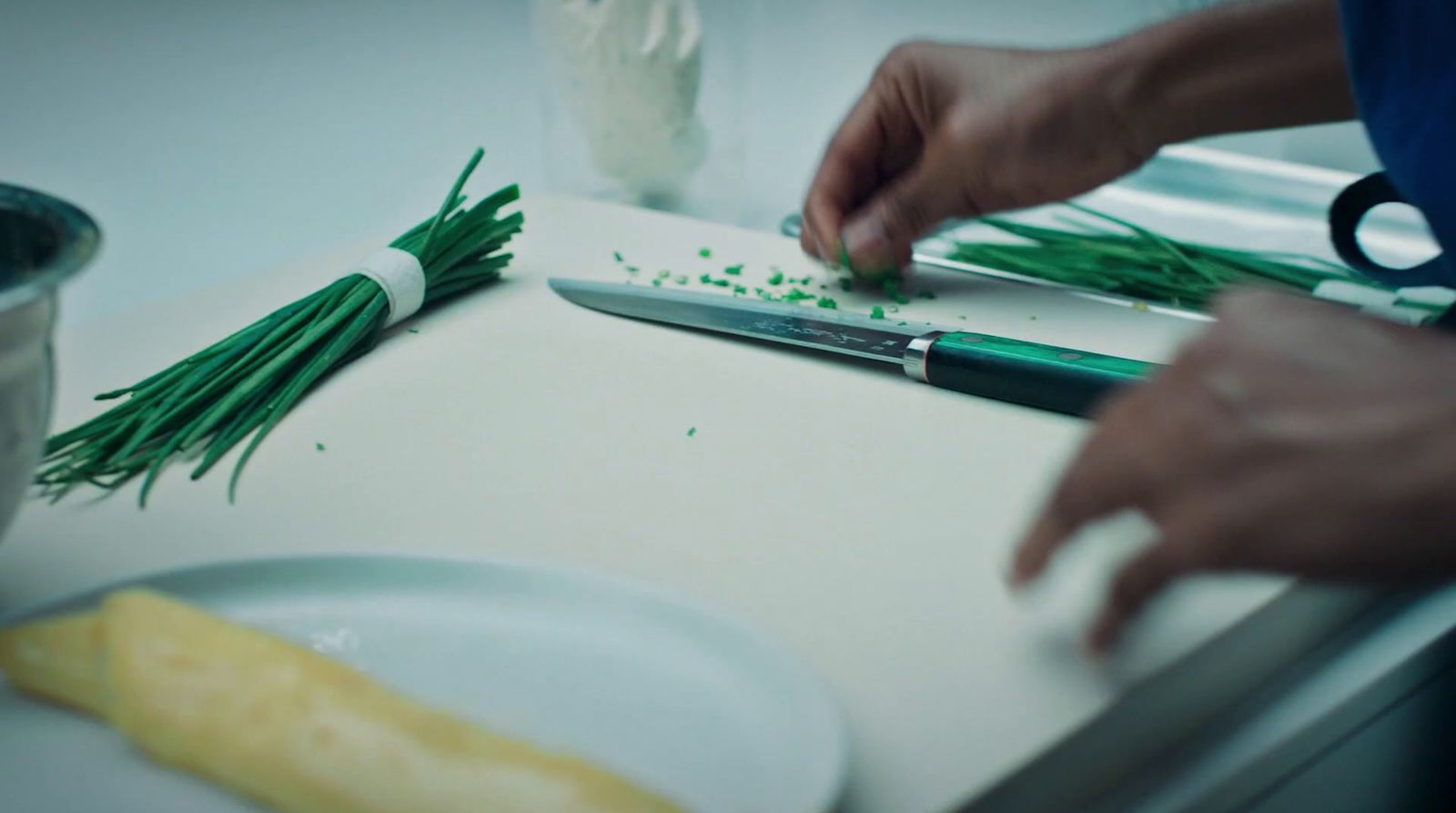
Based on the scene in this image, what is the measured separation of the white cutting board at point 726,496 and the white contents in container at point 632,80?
0.99 ft

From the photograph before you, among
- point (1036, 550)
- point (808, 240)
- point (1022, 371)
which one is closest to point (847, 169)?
point (808, 240)

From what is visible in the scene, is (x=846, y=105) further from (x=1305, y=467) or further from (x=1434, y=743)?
(x=1305, y=467)

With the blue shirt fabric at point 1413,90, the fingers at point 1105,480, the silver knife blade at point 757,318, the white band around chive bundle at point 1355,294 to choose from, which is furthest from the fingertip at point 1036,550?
the white band around chive bundle at point 1355,294

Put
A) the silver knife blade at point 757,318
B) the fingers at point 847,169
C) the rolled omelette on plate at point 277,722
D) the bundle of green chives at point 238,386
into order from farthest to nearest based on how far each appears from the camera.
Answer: the fingers at point 847,169 < the silver knife blade at point 757,318 < the bundle of green chives at point 238,386 < the rolled omelette on plate at point 277,722

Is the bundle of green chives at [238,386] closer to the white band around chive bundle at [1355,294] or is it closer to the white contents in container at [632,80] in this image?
the white contents in container at [632,80]

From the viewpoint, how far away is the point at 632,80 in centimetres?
124

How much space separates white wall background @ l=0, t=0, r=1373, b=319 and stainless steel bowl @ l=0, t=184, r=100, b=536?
61cm

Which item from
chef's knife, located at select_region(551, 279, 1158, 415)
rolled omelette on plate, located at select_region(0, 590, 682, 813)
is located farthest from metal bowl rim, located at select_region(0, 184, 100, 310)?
chef's knife, located at select_region(551, 279, 1158, 415)

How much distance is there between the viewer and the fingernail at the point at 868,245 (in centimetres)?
103

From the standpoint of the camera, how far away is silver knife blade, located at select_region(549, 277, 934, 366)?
0.87 m

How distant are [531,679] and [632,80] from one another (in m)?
0.77

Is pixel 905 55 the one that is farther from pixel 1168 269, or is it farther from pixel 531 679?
pixel 531 679

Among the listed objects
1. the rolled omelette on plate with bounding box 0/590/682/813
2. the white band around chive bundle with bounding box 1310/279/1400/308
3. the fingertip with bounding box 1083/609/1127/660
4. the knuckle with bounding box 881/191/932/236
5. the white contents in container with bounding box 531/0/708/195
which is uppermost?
the white contents in container with bounding box 531/0/708/195

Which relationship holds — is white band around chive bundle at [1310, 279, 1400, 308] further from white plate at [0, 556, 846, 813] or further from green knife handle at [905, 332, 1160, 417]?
white plate at [0, 556, 846, 813]
